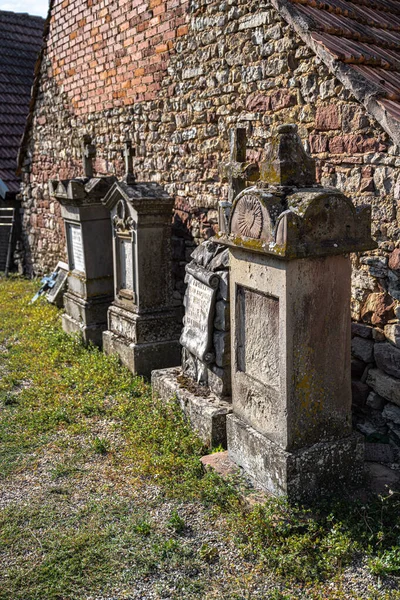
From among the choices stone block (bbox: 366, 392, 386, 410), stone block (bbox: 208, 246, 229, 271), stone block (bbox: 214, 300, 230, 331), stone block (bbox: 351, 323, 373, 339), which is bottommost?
stone block (bbox: 366, 392, 386, 410)

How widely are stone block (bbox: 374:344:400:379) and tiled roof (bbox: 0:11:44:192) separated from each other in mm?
9353

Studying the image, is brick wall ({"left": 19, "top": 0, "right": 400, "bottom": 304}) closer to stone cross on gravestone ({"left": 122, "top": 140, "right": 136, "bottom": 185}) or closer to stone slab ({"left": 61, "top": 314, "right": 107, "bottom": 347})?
stone cross on gravestone ({"left": 122, "top": 140, "right": 136, "bottom": 185})

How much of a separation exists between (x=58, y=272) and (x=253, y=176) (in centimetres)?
602

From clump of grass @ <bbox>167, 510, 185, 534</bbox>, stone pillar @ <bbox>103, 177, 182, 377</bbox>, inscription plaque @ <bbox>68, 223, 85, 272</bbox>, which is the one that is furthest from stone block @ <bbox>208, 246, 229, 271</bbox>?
inscription plaque @ <bbox>68, 223, 85, 272</bbox>

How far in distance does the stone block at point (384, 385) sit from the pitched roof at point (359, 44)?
165 cm

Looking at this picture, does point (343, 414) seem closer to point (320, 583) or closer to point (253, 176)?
point (320, 583)

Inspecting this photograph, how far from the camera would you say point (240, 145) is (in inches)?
184

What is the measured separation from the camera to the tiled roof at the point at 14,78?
40.1 feet

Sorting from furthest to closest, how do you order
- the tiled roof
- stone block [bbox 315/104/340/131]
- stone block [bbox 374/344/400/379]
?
1. the tiled roof
2. stone block [bbox 315/104/340/131]
3. stone block [bbox 374/344/400/379]

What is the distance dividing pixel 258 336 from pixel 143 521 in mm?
1332

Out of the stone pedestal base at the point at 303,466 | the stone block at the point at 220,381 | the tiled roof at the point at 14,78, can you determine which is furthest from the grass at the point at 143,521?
the tiled roof at the point at 14,78

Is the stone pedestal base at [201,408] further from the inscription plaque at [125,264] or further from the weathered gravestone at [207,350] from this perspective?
the inscription plaque at [125,264]

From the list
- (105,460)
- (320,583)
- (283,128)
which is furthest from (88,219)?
(320,583)

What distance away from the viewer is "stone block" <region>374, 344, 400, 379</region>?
4191mm
